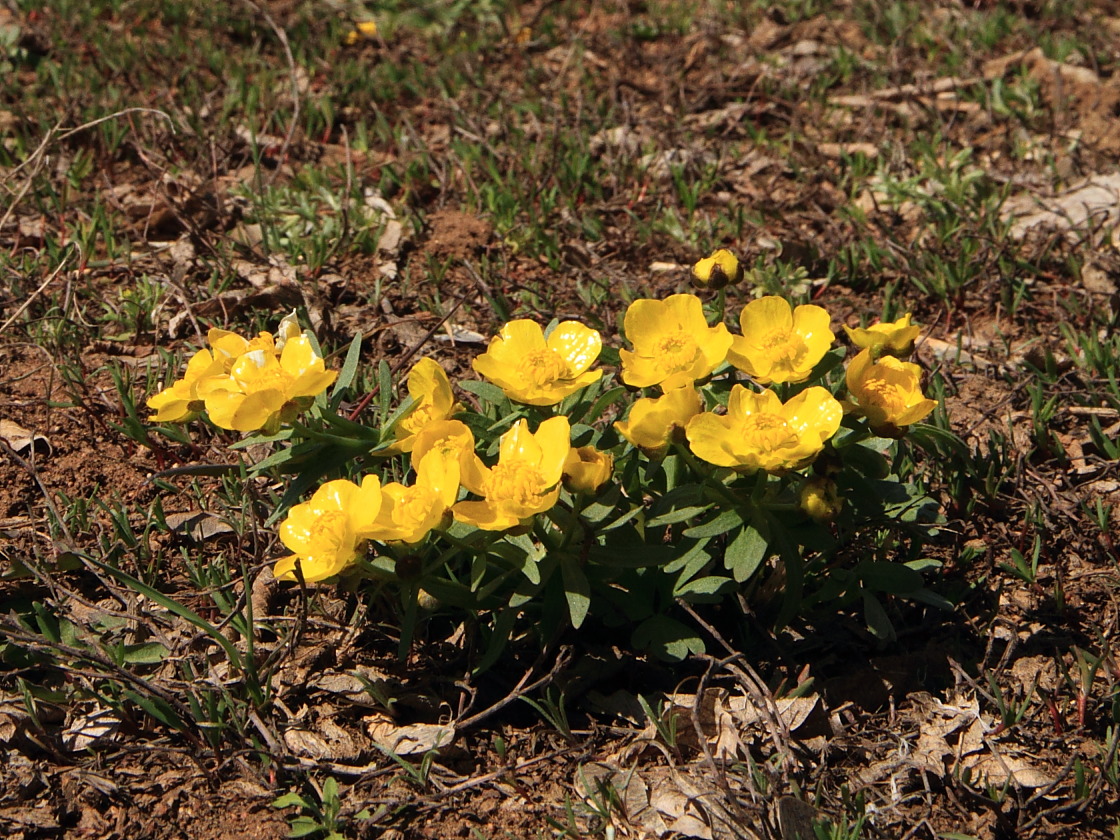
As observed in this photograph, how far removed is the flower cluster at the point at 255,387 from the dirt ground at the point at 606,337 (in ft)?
1.45

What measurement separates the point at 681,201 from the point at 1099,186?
146 cm

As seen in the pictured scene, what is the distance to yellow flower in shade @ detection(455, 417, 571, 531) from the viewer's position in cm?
199

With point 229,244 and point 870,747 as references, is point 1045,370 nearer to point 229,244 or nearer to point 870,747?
point 870,747

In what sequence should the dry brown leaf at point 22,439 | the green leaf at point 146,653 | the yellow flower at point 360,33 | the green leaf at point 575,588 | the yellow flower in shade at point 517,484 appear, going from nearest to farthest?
the yellow flower in shade at point 517,484 → the green leaf at point 575,588 → the green leaf at point 146,653 → the dry brown leaf at point 22,439 → the yellow flower at point 360,33

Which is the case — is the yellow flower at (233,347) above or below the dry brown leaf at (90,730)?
above

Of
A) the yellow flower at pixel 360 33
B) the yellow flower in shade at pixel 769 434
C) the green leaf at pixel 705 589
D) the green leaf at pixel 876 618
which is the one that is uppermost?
the yellow flower in shade at pixel 769 434

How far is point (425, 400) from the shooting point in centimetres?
225

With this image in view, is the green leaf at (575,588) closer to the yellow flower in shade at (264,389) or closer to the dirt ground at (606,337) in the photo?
the dirt ground at (606,337)

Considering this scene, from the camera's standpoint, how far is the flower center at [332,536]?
6.59 feet

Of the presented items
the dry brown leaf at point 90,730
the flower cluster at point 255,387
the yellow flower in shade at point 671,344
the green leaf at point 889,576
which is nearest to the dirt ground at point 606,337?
the dry brown leaf at point 90,730

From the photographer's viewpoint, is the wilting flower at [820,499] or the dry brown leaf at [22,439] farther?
the dry brown leaf at [22,439]

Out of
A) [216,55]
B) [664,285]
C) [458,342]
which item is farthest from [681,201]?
[216,55]

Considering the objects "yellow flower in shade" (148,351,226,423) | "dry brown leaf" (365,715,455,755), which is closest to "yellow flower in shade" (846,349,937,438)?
"dry brown leaf" (365,715,455,755)

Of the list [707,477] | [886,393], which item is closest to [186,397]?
[707,477]
